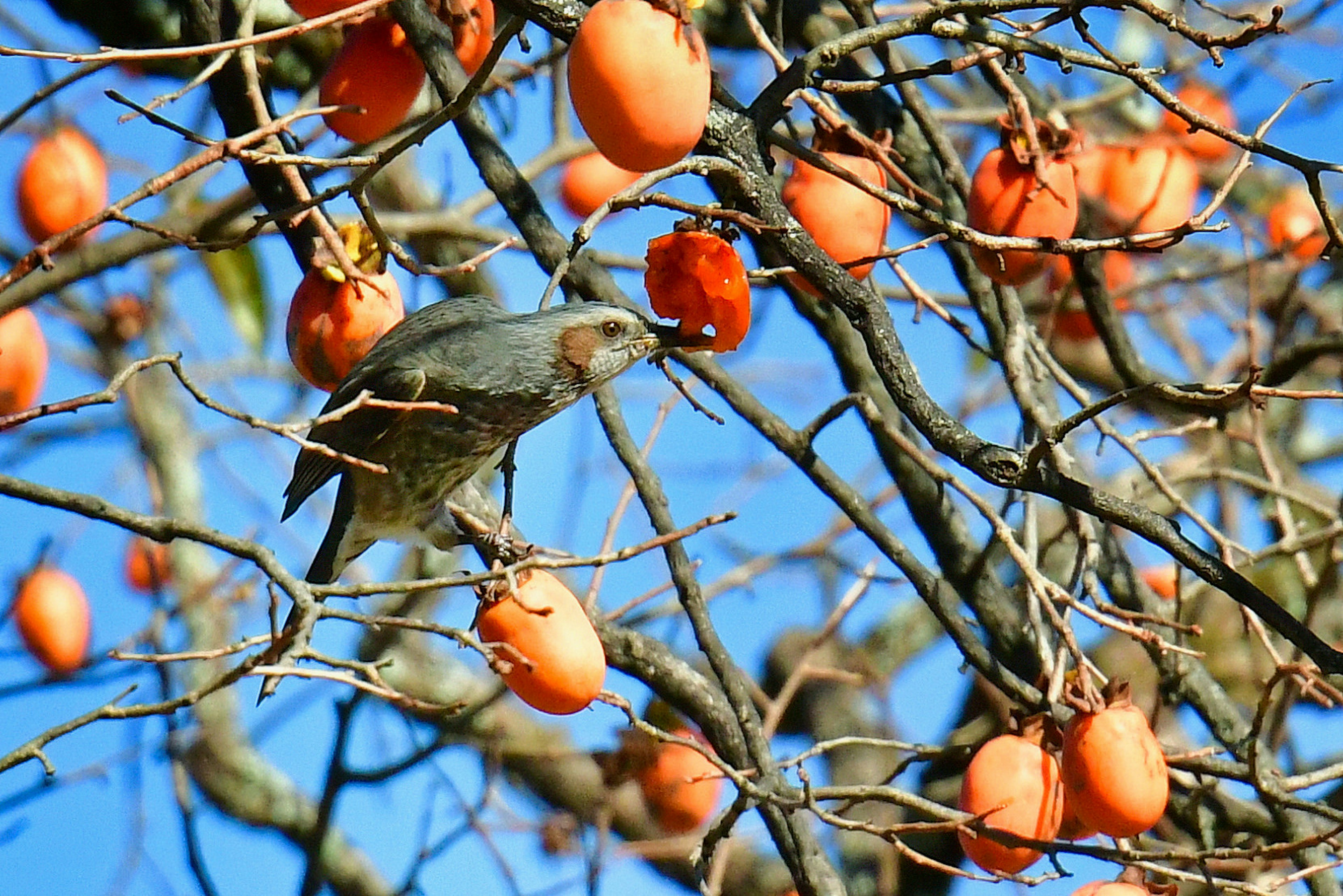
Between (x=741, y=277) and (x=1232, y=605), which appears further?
(x=1232, y=605)

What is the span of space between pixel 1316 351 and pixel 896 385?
52.4 inches

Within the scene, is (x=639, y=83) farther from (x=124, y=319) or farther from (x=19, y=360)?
(x=124, y=319)

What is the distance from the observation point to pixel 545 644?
2.19 metres

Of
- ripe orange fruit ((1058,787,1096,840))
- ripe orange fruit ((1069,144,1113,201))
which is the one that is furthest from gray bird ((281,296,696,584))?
ripe orange fruit ((1069,144,1113,201))

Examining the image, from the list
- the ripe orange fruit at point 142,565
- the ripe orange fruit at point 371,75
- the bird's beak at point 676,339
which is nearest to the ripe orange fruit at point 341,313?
the ripe orange fruit at point 371,75

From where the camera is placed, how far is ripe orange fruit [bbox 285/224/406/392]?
2582 millimetres

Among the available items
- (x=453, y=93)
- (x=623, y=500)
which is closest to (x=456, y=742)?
(x=623, y=500)

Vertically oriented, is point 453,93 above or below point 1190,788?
above

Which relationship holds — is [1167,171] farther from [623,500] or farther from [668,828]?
[668,828]

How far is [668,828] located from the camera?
4.12 m

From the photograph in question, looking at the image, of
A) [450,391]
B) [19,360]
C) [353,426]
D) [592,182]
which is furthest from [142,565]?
[450,391]

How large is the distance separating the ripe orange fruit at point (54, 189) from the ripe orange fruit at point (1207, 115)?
114 inches

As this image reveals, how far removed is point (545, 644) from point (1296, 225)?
327 centimetres

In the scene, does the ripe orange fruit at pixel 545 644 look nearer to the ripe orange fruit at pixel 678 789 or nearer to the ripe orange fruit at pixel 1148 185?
the ripe orange fruit at pixel 678 789
